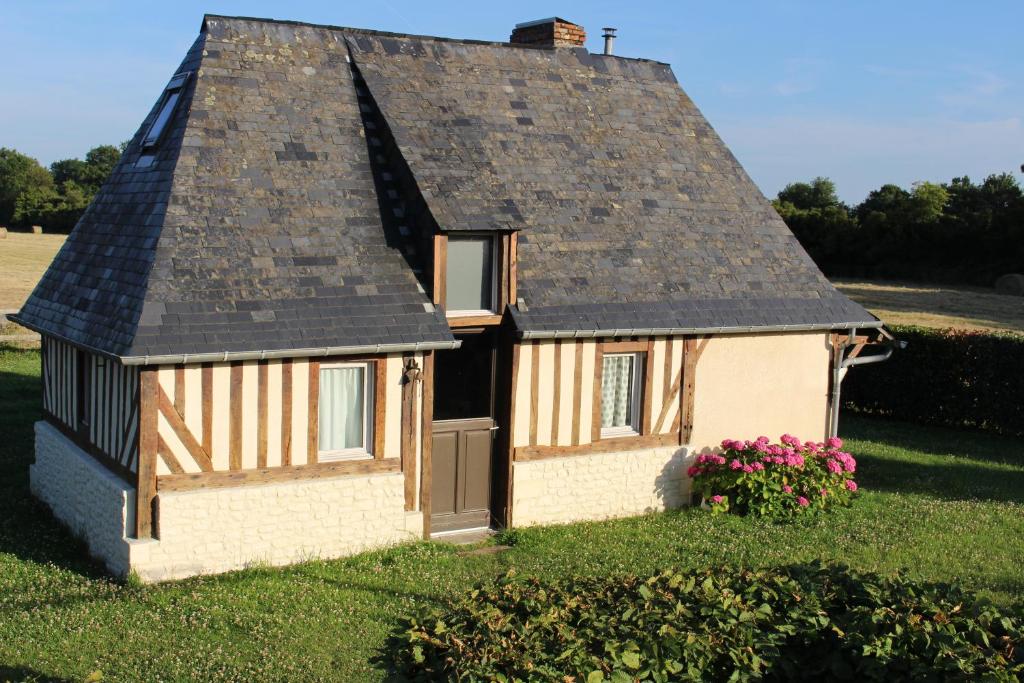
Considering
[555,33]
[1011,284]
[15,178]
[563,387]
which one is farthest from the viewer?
[15,178]

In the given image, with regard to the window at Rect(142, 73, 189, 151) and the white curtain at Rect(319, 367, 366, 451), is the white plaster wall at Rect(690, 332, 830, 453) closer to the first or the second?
the white curtain at Rect(319, 367, 366, 451)

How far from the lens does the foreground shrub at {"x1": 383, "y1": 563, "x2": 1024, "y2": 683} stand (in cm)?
617

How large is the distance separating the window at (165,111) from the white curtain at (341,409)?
3825 millimetres

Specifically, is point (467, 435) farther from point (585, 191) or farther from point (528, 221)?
point (585, 191)

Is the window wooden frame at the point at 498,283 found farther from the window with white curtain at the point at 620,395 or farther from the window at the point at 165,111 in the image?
the window at the point at 165,111

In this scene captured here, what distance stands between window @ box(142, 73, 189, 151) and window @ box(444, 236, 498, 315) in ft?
12.6

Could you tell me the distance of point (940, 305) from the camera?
38.6 metres

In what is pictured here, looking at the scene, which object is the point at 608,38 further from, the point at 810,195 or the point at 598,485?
the point at 810,195

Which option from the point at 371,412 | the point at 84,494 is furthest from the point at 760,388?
the point at 84,494

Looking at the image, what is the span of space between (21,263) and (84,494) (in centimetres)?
3033

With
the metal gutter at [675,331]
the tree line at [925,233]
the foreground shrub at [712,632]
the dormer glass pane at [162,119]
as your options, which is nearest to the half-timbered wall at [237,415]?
the metal gutter at [675,331]

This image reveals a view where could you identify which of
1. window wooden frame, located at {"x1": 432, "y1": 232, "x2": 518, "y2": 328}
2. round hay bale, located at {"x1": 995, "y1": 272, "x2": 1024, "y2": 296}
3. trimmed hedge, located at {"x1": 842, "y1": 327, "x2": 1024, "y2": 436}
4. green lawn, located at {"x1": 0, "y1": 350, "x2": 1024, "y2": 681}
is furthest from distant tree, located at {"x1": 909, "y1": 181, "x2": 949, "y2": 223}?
window wooden frame, located at {"x1": 432, "y1": 232, "x2": 518, "y2": 328}

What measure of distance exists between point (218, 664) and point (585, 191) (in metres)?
8.36

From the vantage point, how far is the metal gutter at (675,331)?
13.0 meters
